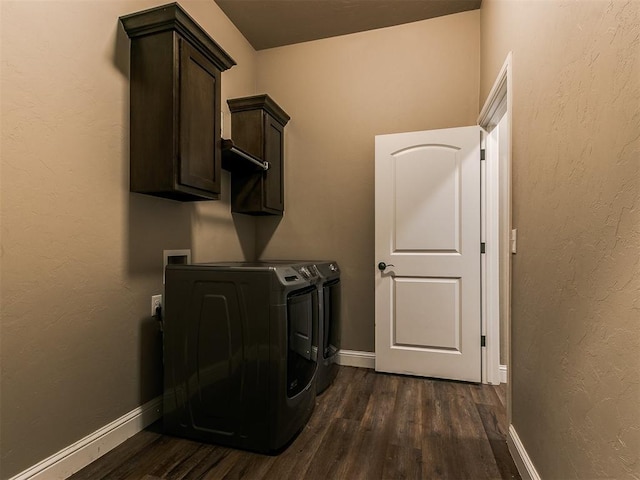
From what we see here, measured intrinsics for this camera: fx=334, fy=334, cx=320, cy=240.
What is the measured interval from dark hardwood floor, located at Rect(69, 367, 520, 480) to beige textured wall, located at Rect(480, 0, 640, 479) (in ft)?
1.11

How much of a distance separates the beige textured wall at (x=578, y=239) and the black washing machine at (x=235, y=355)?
43.5 inches

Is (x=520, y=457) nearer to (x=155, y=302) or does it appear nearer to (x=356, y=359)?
(x=356, y=359)

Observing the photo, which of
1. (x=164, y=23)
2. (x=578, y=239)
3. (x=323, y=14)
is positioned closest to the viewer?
(x=578, y=239)

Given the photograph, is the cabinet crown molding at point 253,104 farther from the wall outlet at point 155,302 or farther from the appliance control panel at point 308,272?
the wall outlet at point 155,302

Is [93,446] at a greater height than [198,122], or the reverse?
[198,122]

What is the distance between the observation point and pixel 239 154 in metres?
2.31

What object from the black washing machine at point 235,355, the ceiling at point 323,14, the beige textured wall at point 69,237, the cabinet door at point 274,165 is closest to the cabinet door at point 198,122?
the beige textured wall at point 69,237

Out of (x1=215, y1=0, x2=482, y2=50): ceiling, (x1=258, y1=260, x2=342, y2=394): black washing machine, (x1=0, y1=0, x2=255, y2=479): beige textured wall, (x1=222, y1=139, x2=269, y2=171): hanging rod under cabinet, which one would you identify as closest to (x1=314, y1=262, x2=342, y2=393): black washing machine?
(x1=258, y1=260, x2=342, y2=394): black washing machine

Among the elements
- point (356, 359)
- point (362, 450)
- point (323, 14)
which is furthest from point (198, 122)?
point (356, 359)

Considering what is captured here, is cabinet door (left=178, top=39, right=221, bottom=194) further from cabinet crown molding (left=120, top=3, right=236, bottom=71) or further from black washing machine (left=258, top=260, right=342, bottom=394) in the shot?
black washing machine (left=258, top=260, right=342, bottom=394)

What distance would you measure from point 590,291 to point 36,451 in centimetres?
213

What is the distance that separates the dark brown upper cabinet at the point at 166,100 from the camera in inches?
67.6

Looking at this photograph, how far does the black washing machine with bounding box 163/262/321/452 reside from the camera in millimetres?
1646

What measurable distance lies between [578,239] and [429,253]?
1611 mm
